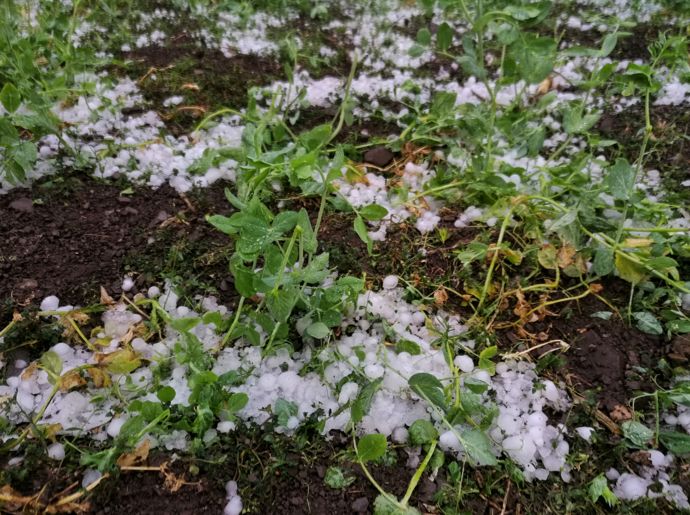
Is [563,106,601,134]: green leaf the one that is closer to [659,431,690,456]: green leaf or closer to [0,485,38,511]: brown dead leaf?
[659,431,690,456]: green leaf

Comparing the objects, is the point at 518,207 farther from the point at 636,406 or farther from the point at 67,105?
the point at 67,105

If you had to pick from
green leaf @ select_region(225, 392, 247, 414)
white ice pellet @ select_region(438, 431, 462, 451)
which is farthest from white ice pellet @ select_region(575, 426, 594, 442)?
green leaf @ select_region(225, 392, 247, 414)

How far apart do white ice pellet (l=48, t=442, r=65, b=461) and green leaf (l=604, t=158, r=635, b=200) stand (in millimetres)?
1260

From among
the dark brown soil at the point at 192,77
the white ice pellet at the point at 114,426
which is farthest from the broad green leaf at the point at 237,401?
the dark brown soil at the point at 192,77

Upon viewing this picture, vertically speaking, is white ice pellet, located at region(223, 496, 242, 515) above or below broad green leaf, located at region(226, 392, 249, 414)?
below

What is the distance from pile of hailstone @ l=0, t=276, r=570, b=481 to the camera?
0.97 m

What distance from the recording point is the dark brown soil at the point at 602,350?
1.08 meters

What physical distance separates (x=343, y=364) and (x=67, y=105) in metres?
1.34

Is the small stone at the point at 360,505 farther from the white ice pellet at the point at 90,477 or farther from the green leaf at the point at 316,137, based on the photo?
the green leaf at the point at 316,137

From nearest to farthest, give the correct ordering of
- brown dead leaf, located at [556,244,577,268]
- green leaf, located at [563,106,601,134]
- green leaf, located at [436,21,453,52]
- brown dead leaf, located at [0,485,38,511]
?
1. brown dead leaf, located at [0,485,38,511]
2. brown dead leaf, located at [556,244,577,268]
3. green leaf, located at [563,106,601,134]
4. green leaf, located at [436,21,453,52]

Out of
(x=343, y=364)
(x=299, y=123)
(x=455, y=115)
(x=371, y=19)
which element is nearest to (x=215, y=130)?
(x=299, y=123)

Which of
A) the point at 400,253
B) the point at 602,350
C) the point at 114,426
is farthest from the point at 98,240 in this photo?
the point at 602,350

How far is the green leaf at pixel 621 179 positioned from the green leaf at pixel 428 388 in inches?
25.0

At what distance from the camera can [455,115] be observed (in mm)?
1681
